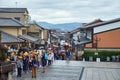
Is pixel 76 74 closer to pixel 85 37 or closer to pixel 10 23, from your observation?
pixel 10 23

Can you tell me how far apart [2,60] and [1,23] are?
37.5 m

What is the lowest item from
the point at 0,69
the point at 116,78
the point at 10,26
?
the point at 116,78

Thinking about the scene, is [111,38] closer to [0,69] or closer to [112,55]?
[112,55]

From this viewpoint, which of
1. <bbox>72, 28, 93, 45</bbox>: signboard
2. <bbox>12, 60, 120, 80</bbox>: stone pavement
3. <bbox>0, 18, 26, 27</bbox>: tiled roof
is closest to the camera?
<bbox>12, 60, 120, 80</bbox>: stone pavement

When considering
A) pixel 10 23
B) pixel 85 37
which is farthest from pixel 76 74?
pixel 85 37

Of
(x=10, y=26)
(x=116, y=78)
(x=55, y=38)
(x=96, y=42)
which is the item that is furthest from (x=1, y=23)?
(x=55, y=38)

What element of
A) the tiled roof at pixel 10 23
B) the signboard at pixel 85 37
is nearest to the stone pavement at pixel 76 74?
the tiled roof at pixel 10 23

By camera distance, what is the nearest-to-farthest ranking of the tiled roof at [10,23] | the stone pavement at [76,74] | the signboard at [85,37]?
the stone pavement at [76,74], the tiled roof at [10,23], the signboard at [85,37]

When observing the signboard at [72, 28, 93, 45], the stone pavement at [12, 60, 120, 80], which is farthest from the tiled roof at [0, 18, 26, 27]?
the stone pavement at [12, 60, 120, 80]

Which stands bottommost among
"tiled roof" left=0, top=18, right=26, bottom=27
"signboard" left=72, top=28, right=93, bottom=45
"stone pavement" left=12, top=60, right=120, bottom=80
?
"stone pavement" left=12, top=60, right=120, bottom=80

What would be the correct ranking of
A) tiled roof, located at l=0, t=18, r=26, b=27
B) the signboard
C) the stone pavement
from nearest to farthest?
the stone pavement
tiled roof, located at l=0, t=18, r=26, b=27
the signboard

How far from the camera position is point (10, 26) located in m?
42.9

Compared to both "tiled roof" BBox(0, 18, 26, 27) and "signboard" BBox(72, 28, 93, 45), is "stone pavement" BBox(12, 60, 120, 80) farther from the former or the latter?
"signboard" BBox(72, 28, 93, 45)

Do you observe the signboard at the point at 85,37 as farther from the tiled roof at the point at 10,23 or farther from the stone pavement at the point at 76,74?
the stone pavement at the point at 76,74
